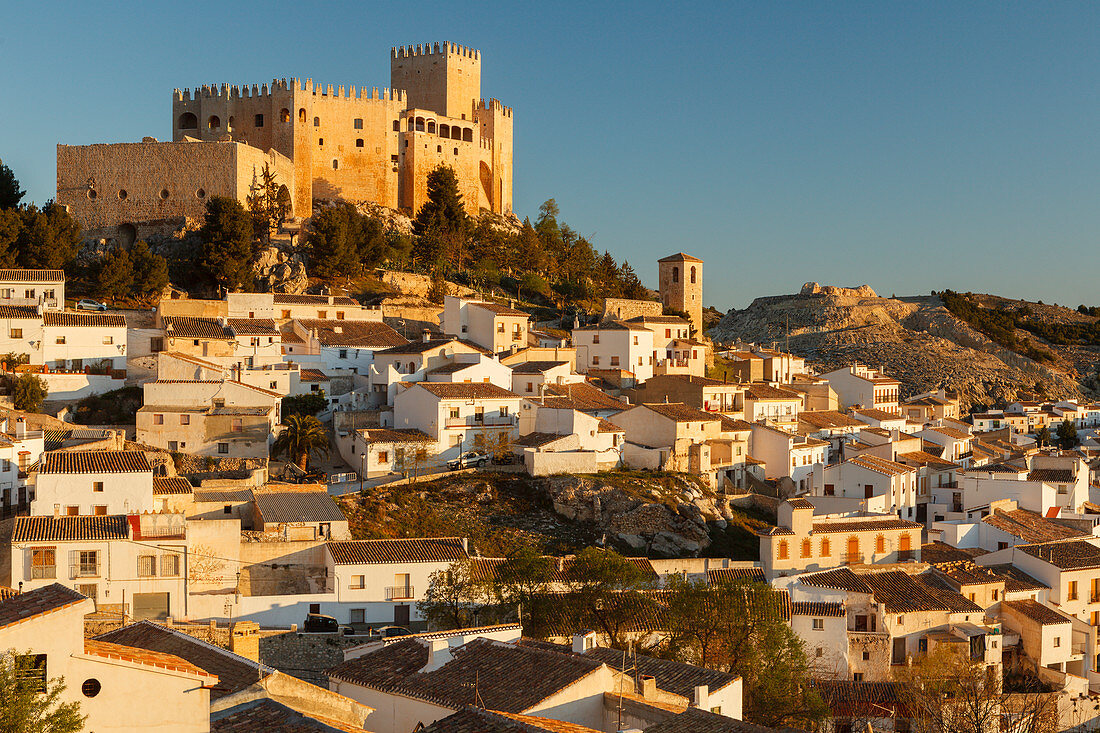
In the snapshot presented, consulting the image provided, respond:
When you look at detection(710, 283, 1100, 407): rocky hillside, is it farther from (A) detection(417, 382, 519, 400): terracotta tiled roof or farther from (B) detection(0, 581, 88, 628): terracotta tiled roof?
(B) detection(0, 581, 88, 628): terracotta tiled roof

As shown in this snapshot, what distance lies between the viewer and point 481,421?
36.3 m

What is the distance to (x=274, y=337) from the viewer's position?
4081 cm

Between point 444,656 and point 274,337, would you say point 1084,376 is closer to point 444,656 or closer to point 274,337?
point 274,337

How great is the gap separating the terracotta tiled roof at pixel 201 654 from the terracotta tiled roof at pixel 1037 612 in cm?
2168

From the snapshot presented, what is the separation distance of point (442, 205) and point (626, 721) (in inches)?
1797

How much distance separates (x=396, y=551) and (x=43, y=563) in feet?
24.2

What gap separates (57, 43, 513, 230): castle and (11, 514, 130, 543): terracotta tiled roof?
29645mm

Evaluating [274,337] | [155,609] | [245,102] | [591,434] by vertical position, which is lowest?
[155,609]

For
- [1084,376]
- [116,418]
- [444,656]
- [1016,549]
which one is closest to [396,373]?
[116,418]

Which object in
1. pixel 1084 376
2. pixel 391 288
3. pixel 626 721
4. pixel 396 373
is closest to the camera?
pixel 626 721

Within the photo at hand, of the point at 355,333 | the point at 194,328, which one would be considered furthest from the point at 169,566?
the point at 355,333

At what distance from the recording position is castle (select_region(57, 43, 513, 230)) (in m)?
52.3

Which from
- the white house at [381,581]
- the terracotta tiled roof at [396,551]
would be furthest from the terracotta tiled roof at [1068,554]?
the white house at [381,581]

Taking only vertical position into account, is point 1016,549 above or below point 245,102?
below
